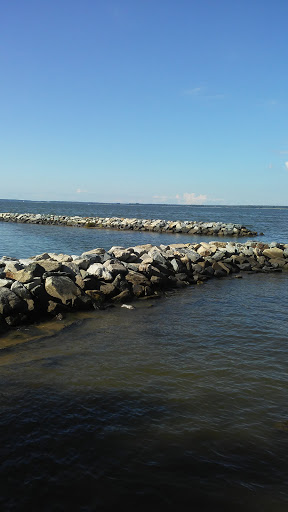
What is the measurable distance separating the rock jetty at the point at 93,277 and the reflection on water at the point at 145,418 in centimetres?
96

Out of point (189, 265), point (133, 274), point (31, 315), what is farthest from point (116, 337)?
point (189, 265)

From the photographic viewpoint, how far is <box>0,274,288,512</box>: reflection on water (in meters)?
3.67

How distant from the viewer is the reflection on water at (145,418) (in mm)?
3672

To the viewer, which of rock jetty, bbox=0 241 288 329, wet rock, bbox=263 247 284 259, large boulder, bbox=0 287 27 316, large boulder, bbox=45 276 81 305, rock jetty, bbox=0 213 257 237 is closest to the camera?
large boulder, bbox=0 287 27 316

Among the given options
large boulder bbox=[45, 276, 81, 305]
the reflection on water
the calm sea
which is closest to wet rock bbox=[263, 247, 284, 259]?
the calm sea

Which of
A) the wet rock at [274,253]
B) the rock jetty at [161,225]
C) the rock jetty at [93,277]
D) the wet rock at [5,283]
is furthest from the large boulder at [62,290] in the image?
the rock jetty at [161,225]

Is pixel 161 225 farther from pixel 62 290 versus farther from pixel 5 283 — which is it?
pixel 5 283

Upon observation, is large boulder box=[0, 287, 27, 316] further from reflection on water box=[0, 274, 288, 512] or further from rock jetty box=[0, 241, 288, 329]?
reflection on water box=[0, 274, 288, 512]

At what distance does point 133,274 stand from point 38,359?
21.0ft

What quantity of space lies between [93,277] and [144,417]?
7.20 meters

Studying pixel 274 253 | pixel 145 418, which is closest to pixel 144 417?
pixel 145 418

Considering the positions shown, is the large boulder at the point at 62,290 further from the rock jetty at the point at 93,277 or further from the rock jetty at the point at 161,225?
the rock jetty at the point at 161,225

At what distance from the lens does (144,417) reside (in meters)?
4.95

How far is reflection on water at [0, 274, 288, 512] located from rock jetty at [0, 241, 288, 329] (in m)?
0.96
